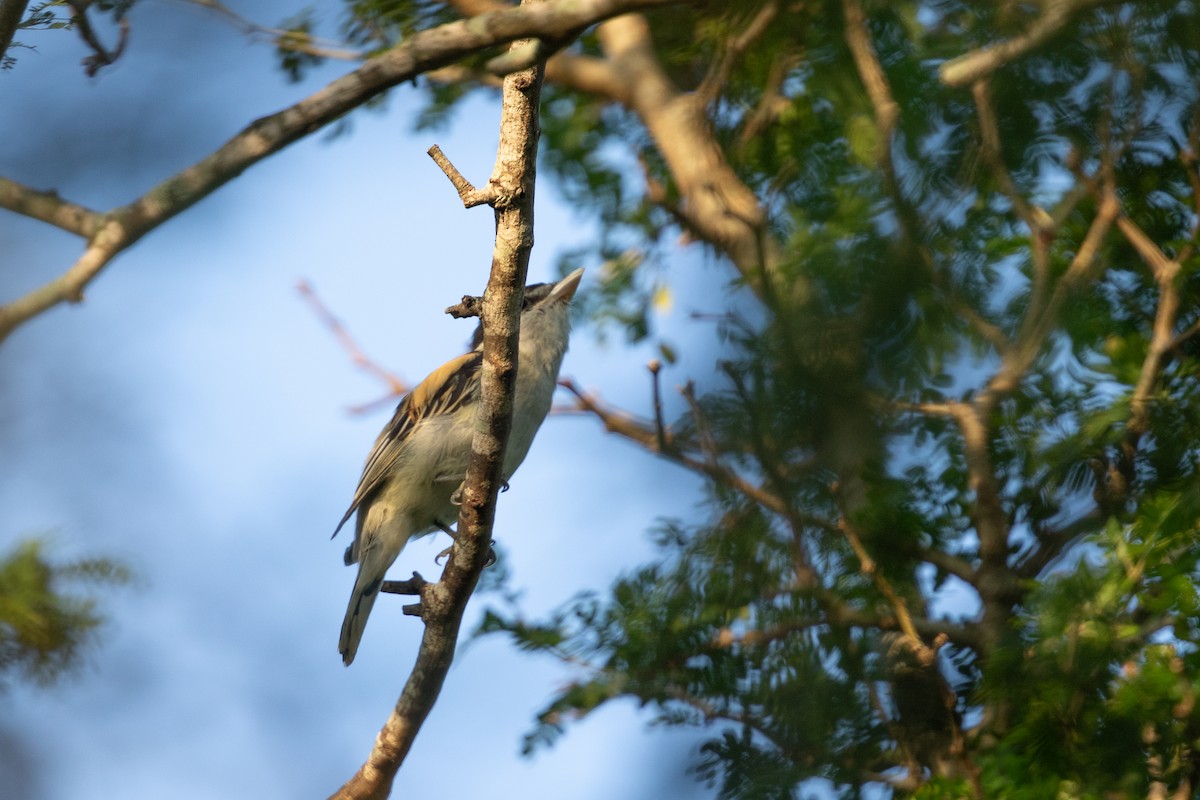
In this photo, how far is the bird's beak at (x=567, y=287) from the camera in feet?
19.7

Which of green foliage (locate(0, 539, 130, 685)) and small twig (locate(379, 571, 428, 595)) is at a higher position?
small twig (locate(379, 571, 428, 595))

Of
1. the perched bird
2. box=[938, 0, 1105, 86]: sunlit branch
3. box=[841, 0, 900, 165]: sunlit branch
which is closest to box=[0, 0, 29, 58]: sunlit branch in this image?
box=[841, 0, 900, 165]: sunlit branch

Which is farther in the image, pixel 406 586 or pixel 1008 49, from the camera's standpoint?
pixel 406 586

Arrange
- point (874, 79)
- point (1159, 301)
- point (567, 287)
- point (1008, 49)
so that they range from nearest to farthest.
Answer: point (1008, 49) → point (874, 79) → point (1159, 301) → point (567, 287)

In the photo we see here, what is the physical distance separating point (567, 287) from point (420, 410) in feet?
3.35

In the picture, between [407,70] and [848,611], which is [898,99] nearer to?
[407,70]

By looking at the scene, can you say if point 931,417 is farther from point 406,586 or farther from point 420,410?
point 420,410

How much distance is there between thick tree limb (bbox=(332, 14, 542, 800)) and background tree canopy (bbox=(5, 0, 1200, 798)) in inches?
11.5

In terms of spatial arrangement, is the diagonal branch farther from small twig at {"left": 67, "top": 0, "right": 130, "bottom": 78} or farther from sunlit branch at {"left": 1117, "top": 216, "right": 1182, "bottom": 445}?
sunlit branch at {"left": 1117, "top": 216, "right": 1182, "bottom": 445}

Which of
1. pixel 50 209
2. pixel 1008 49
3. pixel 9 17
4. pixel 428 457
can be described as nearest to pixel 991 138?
pixel 1008 49

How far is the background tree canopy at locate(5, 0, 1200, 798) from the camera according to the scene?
2297mm

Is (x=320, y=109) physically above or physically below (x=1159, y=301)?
above

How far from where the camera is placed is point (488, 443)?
11.5 ft

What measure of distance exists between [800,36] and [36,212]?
2.24 metres
